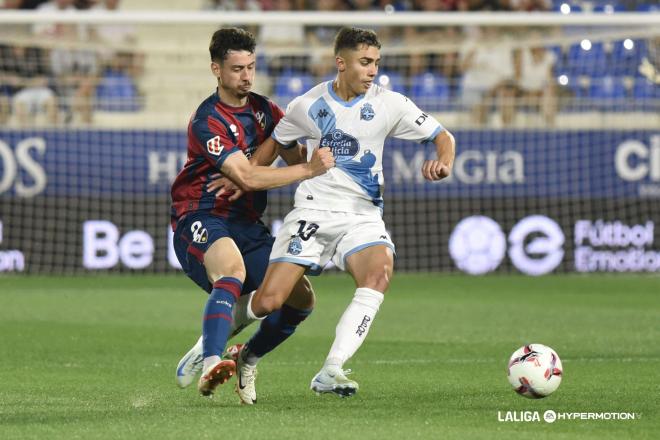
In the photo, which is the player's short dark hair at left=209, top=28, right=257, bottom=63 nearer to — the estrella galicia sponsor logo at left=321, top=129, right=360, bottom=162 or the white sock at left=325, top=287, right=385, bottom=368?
the estrella galicia sponsor logo at left=321, top=129, right=360, bottom=162

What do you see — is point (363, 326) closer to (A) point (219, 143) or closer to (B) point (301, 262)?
(B) point (301, 262)

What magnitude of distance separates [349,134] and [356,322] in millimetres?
1028

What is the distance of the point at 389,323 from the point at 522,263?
16.4 ft

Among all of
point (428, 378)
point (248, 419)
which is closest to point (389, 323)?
point (428, 378)

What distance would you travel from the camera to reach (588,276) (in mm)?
16578

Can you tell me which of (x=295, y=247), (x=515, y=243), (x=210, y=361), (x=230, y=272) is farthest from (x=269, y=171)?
(x=515, y=243)

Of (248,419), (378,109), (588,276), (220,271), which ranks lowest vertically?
(588,276)

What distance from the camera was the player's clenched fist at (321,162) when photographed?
22.5 feet

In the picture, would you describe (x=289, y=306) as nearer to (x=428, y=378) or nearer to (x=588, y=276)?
(x=428, y=378)

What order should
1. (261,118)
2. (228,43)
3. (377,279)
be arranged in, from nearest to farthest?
(377,279)
(228,43)
(261,118)

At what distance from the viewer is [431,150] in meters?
16.2

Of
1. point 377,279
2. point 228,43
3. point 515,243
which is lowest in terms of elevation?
point 515,243

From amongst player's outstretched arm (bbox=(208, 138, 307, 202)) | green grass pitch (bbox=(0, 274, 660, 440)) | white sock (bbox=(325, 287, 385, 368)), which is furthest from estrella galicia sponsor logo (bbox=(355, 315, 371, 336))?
player's outstretched arm (bbox=(208, 138, 307, 202))

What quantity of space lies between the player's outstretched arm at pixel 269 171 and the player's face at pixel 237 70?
1.34 feet
